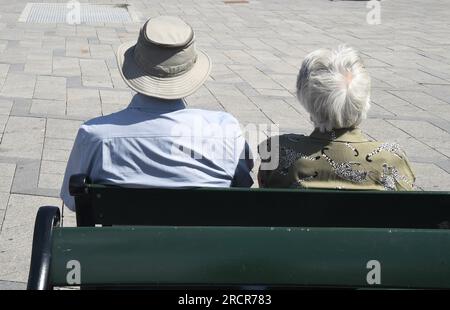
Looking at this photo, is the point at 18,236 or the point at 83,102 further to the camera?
the point at 83,102

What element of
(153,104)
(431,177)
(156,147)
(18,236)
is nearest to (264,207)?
(156,147)

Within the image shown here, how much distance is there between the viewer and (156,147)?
291cm

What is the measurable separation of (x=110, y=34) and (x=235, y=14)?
3.84 metres

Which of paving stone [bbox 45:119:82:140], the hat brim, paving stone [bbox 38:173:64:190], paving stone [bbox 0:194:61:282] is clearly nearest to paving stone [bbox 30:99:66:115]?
paving stone [bbox 45:119:82:140]

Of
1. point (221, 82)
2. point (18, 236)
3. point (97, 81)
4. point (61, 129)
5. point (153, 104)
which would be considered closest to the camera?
point (153, 104)

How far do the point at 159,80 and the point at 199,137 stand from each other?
0.91 ft

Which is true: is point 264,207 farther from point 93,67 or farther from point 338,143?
point 93,67

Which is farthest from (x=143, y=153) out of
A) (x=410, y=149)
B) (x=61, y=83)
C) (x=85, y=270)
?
(x=61, y=83)

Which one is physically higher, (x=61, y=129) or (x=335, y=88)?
(x=335, y=88)

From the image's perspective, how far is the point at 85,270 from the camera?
2326mm

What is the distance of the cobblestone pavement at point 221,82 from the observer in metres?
5.48

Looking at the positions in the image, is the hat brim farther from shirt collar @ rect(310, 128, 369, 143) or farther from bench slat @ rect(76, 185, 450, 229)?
shirt collar @ rect(310, 128, 369, 143)

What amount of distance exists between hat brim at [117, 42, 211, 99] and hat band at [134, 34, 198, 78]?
0.02 m

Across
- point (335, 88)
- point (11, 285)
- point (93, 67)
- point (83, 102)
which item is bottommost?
point (93, 67)
